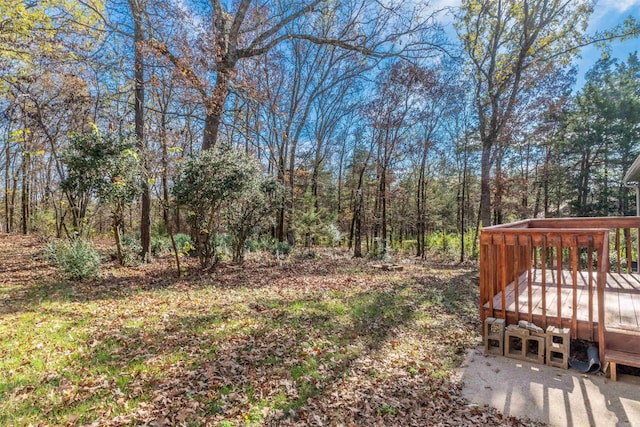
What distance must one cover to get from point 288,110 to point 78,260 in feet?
35.0

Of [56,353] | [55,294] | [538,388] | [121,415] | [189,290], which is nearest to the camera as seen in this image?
[121,415]

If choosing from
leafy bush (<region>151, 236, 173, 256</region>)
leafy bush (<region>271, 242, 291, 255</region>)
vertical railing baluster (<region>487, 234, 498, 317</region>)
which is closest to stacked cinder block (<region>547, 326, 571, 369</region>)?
vertical railing baluster (<region>487, 234, 498, 317</region>)

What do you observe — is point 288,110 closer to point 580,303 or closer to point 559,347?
point 580,303

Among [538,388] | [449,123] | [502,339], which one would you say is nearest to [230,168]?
[502,339]

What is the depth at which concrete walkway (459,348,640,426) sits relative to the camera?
8.38ft

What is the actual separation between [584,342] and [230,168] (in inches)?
Answer: 264

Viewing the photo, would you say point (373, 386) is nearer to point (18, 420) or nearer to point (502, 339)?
point (502, 339)

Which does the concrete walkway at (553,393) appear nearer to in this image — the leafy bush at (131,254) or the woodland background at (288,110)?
the woodland background at (288,110)

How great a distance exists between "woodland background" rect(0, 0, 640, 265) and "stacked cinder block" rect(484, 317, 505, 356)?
5.54 metres

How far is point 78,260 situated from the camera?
5.99 m

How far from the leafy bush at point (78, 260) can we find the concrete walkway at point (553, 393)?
683 centimetres

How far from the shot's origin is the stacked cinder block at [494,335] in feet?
12.0

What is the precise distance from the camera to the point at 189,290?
5.98 metres

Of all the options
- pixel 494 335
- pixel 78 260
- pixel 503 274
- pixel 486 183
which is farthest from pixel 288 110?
pixel 494 335
